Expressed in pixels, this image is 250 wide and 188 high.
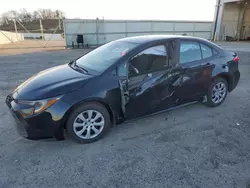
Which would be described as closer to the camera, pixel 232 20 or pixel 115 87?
pixel 115 87

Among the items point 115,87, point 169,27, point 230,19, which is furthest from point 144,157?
point 230,19

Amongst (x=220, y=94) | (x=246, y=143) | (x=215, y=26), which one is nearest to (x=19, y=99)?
(x=246, y=143)

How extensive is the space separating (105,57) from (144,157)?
5.80 ft

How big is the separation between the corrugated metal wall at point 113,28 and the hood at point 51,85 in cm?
1480

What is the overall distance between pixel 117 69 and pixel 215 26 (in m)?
25.3

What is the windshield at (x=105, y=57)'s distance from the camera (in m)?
3.00

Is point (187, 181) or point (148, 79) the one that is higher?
point (148, 79)

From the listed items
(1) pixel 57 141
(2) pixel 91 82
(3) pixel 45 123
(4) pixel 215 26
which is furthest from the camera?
(4) pixel 215 26

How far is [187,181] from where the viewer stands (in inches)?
83.3

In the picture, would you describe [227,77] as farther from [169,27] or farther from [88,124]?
[169,27]

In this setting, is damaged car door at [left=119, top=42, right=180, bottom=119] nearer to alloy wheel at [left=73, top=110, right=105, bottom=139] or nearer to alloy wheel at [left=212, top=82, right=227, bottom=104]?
alloy wheel at [left=73, top=110, right=105, bottom=139]

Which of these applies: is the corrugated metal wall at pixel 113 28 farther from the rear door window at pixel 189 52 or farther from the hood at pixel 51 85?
the rear door window at pixel 189 52

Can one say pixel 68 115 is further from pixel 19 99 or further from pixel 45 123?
pixel 19 99

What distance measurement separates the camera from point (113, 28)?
59.3ft
